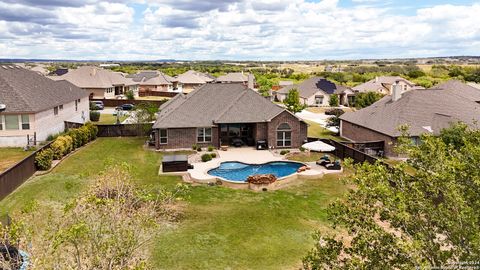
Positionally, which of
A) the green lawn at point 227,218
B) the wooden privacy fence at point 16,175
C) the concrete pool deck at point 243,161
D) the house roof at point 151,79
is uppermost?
the house roof at point 151,79

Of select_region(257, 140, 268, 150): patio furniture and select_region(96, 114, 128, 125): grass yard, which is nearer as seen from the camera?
select_region(257, 140, 268, 150): patio furniture

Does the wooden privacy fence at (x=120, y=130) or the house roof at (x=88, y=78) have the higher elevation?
the house roof at (x=88, y=78)

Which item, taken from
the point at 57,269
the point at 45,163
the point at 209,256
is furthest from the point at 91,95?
the point at 57,269

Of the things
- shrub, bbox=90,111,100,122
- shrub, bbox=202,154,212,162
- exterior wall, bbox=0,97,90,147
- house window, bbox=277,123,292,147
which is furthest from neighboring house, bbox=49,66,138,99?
shrub, bbox=202,154,212,162

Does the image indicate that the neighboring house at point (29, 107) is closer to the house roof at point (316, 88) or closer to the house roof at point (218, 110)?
the house roof at point (218, 110)

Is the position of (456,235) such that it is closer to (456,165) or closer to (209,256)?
(456,165)

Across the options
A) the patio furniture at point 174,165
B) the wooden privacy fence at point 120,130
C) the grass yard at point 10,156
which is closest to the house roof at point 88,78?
the wooden privacy fence at point 120,130

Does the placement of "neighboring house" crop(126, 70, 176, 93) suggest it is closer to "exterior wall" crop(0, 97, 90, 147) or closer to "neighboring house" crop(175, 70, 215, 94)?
"neighboring house" crop(175, 70, 215, 94)
